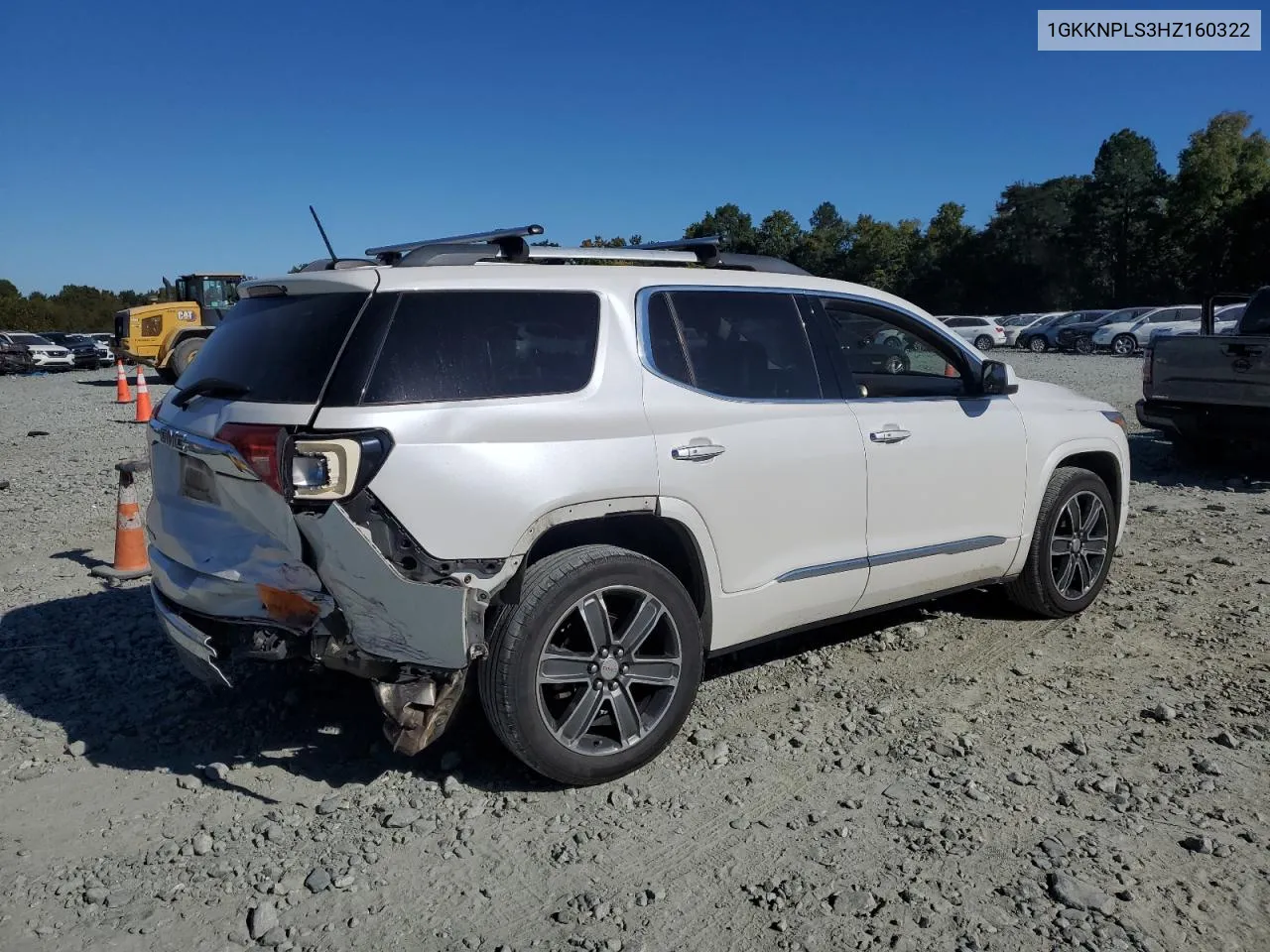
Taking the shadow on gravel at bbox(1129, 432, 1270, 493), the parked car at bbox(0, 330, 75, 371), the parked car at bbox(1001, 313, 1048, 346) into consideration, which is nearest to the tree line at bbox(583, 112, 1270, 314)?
the parked car at bbox(1001, 313, 1048, 346)

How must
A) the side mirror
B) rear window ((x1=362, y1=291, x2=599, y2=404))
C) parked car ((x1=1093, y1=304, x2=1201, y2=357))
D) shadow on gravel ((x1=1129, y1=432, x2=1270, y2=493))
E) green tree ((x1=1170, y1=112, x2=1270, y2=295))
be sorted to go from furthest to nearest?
green tree ((x1=1170, y1=112, x2=1270, y2=295)) → parked car ((x1=1093, y1=304, x2=1201, y2=357)) → shadow on gravel ((x1=1129, y1=432, x2=1270, y2=493)) → the side mirror → rear window ((x1=362, y1=291, x2=599, y2=404))

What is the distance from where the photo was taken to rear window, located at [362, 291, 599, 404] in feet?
11.2

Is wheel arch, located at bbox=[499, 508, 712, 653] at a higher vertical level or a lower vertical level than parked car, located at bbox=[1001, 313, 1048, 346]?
lower

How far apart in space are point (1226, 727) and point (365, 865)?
3.34m

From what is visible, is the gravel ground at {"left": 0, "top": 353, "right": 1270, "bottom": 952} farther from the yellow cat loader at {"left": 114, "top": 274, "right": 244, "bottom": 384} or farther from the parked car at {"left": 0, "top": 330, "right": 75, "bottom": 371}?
the parked car at {"left": 0, "top": 330, "right": 75, "bottom": 371}

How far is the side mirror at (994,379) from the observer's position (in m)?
4.89

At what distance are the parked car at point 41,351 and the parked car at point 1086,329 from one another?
34620 millimetres

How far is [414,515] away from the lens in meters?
3.24

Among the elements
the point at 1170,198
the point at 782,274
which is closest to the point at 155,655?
the point at 782,274

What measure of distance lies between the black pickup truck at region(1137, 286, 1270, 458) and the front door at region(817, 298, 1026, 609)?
563cm

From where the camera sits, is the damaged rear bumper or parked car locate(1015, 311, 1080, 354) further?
parked car locate(1015, 311, 1080, 354)

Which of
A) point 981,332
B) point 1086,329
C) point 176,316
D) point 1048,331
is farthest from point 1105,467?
point 981,332

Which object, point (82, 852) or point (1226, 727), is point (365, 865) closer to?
point (82, 852)

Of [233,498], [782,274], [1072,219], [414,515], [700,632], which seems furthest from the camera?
[1072,219]
